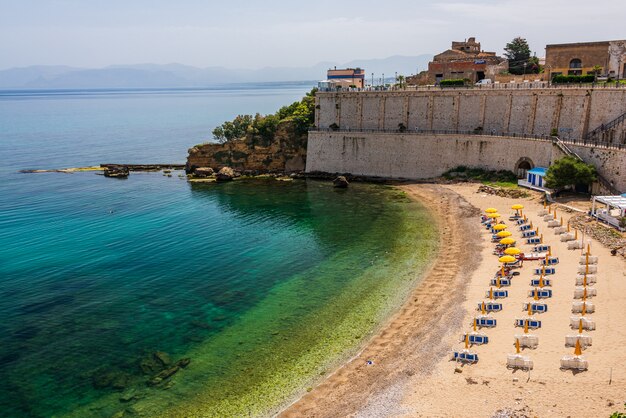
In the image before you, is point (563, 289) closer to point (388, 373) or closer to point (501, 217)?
point (388, 373)

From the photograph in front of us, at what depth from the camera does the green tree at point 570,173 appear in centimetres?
4759

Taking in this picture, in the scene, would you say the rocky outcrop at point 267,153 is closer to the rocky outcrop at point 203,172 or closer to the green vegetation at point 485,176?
the rocky outcrop at point 203,172

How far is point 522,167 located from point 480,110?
10715 mm

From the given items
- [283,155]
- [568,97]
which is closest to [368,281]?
[568,97]

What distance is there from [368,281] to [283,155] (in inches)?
1773

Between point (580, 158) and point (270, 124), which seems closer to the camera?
point (580, 158)

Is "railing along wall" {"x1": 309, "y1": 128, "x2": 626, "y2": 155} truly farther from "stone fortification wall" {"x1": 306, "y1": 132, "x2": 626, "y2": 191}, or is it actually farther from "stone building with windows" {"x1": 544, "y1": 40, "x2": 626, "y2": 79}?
"stone building with windows" {"x1": 544, "y1": 40, "x2": 626, "y2": 79}

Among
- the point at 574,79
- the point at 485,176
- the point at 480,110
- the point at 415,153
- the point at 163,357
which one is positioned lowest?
the point at 163,357

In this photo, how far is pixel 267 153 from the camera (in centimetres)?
7800

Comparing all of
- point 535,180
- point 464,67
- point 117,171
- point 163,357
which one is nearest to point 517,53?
point 464,67

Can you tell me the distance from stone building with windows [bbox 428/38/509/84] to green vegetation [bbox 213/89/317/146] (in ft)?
70.7

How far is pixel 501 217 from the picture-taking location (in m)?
47.3

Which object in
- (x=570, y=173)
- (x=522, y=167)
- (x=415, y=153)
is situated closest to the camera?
(x=570, y=173)

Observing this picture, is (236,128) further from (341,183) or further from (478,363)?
(478,363)
